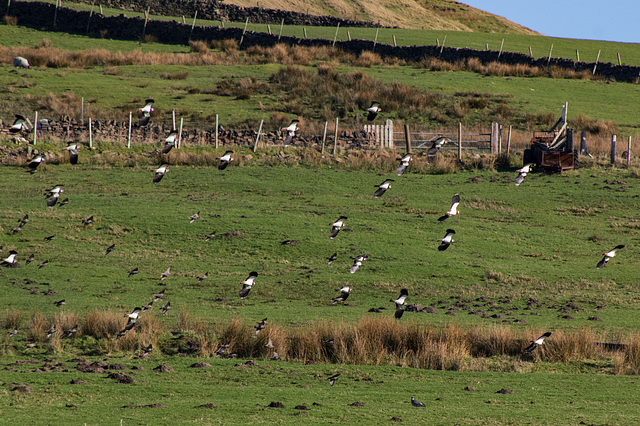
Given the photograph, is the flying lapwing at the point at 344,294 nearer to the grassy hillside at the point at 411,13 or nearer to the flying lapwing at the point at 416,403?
the flying lapwing at the point at 416,403

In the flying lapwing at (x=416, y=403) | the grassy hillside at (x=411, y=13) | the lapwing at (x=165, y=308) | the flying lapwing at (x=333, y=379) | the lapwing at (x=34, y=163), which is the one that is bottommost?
the lapwing at (x=165, y=308)

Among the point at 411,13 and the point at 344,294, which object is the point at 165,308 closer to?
the point at 344,294

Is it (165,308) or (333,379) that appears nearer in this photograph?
(333,379)

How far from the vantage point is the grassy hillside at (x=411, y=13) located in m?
122

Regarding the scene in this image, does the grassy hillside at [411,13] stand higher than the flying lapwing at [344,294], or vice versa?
the grassy hillside at [411,13]

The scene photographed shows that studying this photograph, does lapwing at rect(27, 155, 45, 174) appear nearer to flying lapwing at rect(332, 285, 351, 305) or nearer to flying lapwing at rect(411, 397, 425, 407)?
flying lapwing at rect(332, 285, 351, 305)

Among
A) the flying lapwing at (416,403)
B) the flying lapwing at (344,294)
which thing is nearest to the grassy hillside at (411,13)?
the flying lapwing at (344,294)

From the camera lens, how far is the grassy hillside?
12150 centimetres

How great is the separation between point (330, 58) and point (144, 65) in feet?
58.4

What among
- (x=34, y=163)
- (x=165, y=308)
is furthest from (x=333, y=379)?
(x=34, y=163)

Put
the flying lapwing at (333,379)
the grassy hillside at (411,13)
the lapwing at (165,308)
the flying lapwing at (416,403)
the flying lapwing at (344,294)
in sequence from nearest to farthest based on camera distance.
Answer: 1. the flying lapwing at (416,403)
2. the flying lapwing at (333,379)
3. the flying lapwing at (344,294)
4. the lapwing at (165,308)
5. the grassy hillside at (411,13)

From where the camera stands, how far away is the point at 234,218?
1242 inches

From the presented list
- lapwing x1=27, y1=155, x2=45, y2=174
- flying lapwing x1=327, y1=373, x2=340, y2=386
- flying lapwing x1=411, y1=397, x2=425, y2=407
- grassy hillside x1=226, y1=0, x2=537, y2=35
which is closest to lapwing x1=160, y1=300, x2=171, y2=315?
flying lapwing x1=327, y1=373, x2=340, y2=386

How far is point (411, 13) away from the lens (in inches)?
5236
